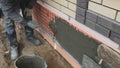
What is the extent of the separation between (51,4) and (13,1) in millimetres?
542

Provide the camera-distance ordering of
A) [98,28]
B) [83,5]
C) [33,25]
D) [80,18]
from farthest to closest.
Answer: [33,25] < [80,18] < [83,5] < [98,28]

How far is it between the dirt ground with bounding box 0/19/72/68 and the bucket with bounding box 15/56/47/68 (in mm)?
346

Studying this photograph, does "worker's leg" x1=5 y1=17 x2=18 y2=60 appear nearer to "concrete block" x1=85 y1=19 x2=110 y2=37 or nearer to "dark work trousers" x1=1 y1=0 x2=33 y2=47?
"dark work trousers" x1=1 y1=0 x2=33 y2=47

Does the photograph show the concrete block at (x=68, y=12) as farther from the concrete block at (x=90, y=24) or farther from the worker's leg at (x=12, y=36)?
the worker's leg at (x=12, y=36)

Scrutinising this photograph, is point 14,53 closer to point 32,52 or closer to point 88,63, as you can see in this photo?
point 32,52

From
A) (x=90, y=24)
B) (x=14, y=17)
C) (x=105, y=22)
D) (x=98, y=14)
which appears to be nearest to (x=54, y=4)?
(x=14, y=17)

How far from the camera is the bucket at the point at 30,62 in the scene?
2260 mm

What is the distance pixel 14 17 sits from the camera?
2350 millimetres

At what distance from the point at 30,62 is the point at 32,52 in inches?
22.9

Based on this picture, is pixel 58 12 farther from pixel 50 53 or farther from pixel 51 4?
pixel 50 53

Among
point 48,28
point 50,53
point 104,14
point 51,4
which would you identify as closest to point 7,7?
point 51,4

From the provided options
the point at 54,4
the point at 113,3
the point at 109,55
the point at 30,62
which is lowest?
the point at 30,62

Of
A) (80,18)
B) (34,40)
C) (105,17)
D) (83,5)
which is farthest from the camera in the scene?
(34,40)

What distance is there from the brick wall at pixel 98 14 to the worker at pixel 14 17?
0.70 meters
